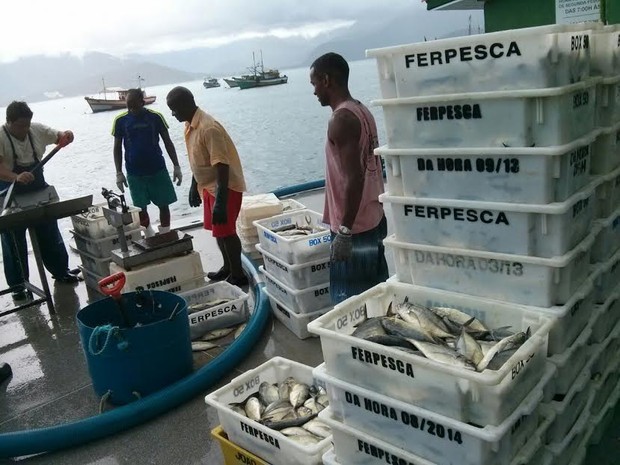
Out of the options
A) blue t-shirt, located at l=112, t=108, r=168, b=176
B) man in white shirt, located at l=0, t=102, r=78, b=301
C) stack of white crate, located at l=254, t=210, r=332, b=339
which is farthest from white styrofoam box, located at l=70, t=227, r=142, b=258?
stack of white crate, located at l=254, t=210, r=332, b=339

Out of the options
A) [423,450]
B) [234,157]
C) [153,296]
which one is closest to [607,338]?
[423,450]

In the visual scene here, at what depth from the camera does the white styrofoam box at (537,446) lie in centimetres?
203

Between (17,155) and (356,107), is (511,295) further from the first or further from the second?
(17,155)

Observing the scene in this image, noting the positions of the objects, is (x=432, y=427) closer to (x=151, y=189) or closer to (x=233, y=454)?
(x=233, y=454)

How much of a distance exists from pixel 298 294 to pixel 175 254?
147 cm

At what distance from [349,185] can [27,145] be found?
3846 mm

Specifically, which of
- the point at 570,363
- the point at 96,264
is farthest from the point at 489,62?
the point at 96,264

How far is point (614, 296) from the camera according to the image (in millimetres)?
2775

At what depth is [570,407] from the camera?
2424 mm

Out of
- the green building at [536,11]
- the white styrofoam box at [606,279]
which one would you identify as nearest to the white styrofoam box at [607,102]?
the white styrofoam box at [606,279]

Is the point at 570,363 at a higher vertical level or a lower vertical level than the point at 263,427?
higher

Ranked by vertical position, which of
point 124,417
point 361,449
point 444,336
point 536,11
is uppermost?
point 536,11

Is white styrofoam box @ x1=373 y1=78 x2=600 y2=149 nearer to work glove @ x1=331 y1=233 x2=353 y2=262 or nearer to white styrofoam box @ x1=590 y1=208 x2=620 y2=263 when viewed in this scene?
white styrofoam box @ x1=590 y1=208 x2=620 y2=263

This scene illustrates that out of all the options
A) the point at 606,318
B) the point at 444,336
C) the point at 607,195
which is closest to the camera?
the point at 444,336
